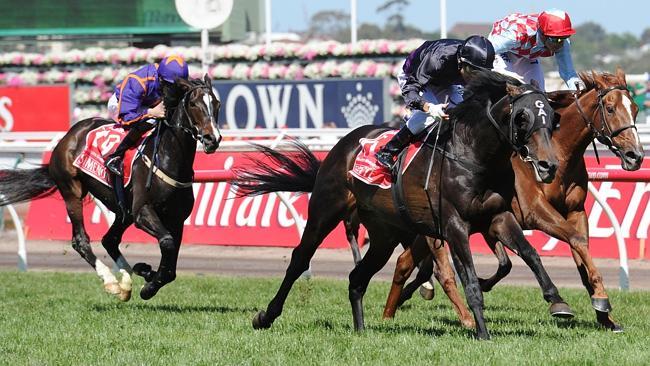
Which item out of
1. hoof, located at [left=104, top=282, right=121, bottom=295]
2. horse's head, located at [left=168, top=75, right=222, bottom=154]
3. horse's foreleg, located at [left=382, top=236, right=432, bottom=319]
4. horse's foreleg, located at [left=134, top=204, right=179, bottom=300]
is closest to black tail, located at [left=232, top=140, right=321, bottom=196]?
horse's head, located at [left=168, top=75, right=222, bottom=154]

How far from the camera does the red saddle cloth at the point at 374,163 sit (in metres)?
7.13

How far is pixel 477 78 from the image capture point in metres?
6.77

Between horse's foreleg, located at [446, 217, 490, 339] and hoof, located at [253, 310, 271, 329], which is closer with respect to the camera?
horse's foreleg, located at [446, 217, 490, 339]

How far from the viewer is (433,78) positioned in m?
7.13

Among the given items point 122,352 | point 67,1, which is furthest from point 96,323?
point 67,1

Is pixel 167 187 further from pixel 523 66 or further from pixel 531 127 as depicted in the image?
pixel 531 127

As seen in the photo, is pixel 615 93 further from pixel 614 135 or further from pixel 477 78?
pixel 477 78

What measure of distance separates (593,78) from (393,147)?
1416 millimetres

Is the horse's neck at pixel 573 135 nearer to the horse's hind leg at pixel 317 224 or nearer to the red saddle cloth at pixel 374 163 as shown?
the red saddle cloth at pixel 374 163

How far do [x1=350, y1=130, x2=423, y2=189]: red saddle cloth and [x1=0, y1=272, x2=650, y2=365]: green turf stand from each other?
0.86 metres

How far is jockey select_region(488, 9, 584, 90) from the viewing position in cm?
771

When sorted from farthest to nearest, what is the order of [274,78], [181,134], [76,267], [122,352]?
[274,78] → [76,267] → [181,134] → [122,352]

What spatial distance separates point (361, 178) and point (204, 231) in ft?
21.0

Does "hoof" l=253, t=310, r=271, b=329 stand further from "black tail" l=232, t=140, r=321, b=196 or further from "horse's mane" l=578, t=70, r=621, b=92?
"horse's mane" l=578, t=70, r=621, b=92
